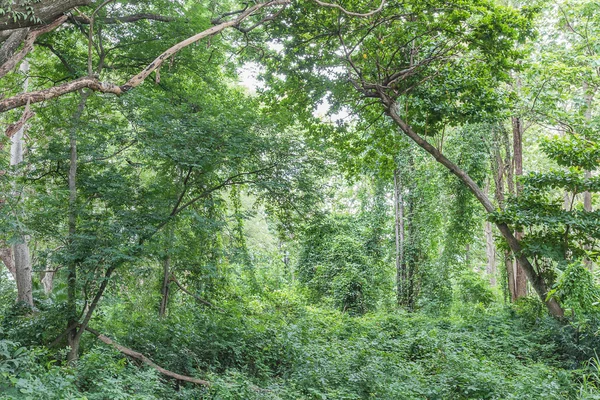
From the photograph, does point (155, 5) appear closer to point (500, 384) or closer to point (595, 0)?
point (500, 384)

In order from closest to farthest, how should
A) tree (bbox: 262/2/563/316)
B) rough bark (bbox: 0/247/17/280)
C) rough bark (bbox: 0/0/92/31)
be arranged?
rough bark (bbox: 0/0/92/31) → tree (bbox: 262/2/563/316) → rough bark (bbox: 0/247/17/280)

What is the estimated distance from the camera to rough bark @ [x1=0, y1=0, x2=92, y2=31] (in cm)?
411

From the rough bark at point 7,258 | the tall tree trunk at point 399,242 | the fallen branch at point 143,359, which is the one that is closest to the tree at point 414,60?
the tall tree trunk at point 399,242

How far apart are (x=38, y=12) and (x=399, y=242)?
43.2 feet

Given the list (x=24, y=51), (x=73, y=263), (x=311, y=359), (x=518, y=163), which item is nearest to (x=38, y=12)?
(x=24, y=51)

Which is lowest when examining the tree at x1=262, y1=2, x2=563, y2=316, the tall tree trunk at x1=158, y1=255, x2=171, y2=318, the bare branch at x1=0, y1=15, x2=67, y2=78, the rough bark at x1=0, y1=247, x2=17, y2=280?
the tall tree trunk at x1=158, y1=255, x2=171, y2=318

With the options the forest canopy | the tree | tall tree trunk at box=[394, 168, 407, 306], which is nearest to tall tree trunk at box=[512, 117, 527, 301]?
the forest canopy

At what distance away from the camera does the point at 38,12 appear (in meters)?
4.29

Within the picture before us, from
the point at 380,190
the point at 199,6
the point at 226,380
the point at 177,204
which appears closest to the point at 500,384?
the point at 226,380

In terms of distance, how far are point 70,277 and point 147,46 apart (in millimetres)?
4029

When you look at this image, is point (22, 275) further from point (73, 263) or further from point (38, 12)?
point (38, 12)

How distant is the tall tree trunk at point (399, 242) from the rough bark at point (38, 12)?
12.5 meters

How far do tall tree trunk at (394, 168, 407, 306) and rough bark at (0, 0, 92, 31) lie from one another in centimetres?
1246

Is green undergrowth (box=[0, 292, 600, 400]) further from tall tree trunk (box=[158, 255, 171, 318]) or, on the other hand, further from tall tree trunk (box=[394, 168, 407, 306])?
tall tree trunk (box=[394, 168, 407, 306])
